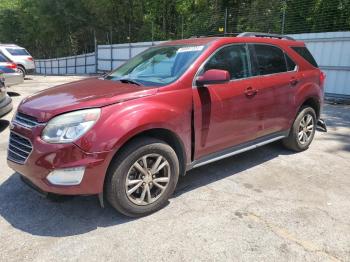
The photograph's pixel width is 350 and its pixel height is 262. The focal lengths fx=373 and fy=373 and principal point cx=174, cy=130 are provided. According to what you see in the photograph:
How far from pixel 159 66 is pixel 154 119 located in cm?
97

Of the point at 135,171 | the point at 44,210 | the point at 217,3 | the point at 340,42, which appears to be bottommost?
the point at 44,210

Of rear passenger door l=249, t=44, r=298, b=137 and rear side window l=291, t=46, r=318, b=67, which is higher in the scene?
rear side window l=291, t=46, r=318, b=67

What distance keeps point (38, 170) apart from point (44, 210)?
0.70 meters

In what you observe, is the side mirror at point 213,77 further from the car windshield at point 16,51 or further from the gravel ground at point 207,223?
the car windshield at point 16,51

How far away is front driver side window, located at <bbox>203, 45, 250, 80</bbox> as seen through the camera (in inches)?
167

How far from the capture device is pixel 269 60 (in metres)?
4.95

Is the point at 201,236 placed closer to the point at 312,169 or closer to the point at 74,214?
the point at 74,214

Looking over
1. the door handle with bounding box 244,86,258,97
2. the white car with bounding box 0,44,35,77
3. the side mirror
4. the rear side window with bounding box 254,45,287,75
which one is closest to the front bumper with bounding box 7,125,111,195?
the side mirror

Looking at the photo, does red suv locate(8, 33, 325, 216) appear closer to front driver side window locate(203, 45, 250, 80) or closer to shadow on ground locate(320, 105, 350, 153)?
front driver side window locate(203, 45, 250, 80)

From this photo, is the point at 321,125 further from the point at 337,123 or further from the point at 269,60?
the point at 269,60

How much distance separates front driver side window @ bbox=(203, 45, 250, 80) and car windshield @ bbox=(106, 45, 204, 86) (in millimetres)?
214

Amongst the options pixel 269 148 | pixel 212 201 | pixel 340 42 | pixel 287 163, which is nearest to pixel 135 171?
pixel 212 201

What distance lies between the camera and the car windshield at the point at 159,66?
13.1ft

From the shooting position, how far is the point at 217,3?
20.1 metres
